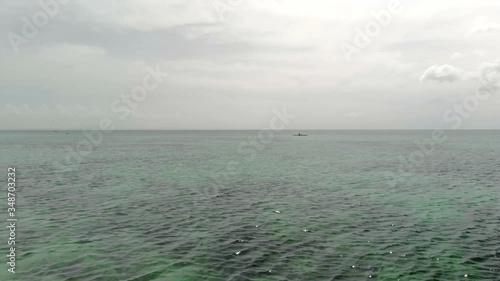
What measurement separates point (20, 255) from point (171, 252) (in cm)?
966

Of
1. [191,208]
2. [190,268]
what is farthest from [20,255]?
[191,208]

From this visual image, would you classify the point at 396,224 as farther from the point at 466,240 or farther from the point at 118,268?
the point at 118,268

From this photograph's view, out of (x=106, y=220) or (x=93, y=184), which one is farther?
(x=93, y=184)

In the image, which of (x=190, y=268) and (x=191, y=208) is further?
(x=191, y=208)

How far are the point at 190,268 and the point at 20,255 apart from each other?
11443 mm

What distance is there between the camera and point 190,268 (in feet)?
62.5

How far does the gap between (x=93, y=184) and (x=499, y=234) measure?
47.9 metres

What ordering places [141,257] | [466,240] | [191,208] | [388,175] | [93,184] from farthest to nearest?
[388,175] < [93,184] < [191,208] < [466,240] < [141,257]

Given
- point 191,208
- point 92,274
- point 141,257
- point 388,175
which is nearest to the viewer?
point 92,274

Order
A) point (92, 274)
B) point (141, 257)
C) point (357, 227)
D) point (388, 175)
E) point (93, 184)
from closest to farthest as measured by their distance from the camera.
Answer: point (92, 274) → point (141, 257) → point (357, 227) → point (93, 184) → point (388, 175)

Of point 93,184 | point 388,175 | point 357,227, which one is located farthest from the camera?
point 388,175

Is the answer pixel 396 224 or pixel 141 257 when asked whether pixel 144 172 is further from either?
pixel 396 224

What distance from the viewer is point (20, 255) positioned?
67.7 ft

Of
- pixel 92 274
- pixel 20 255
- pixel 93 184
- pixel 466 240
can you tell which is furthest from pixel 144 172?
pixel 466 240
